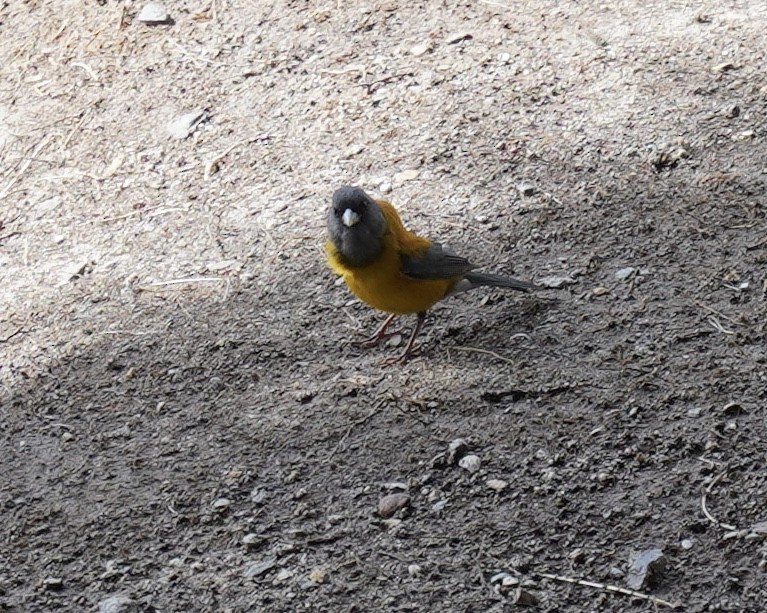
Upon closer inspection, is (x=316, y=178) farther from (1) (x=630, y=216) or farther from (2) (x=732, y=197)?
(2) (x=732, y=197)

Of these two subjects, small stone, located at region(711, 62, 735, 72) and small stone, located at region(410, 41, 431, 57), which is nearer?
small stone, located at region(711, 62, 735, 72)

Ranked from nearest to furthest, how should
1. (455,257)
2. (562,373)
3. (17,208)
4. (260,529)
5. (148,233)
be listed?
(260,529) → (562,373) → (455,257) → (148,233) → (17,208)

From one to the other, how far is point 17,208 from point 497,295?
2762 mm

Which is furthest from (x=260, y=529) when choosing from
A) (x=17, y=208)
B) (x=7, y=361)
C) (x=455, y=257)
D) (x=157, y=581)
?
(x=17, y=208)

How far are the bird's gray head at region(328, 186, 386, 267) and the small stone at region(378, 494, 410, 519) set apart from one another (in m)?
1.04

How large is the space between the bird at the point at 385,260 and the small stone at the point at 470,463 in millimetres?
755

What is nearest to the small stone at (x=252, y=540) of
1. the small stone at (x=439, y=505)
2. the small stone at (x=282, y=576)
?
the small stone at (x=282, y=576)

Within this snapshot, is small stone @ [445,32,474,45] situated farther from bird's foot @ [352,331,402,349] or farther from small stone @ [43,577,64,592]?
small stone @ [43,577,64,592]

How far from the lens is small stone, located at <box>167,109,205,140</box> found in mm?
6160

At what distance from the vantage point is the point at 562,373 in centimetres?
408

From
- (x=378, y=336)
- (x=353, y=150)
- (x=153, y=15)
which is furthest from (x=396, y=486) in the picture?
(x=153, y=15)

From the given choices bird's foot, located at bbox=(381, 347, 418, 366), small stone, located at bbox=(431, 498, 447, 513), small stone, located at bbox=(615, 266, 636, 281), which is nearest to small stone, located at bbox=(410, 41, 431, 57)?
small stone, located at bbox=(615, 266, 636, 281)

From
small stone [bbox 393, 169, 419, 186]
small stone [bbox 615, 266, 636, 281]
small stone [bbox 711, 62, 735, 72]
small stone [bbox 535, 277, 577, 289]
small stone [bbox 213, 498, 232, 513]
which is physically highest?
small stone [bbox 213, 498, 232, 513]

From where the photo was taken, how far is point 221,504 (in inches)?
146
